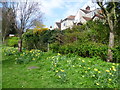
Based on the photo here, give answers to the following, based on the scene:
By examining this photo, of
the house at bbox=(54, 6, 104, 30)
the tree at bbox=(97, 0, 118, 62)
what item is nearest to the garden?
the tree at bbox=(97, 0, 118, 62)

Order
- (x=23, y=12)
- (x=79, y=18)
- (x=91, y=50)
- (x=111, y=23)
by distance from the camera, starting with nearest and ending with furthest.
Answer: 1. (x=111, y=23)
2. (x=91, y=50)
3. (x=23, y=12)
4. (x=79, y=18)

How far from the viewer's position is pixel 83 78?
3.38m

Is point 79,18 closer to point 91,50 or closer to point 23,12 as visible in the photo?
point 23,12

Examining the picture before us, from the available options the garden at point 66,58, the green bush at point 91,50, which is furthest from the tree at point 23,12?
the green bush at point 91,50

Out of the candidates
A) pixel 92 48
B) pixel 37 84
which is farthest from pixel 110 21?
pixel 37 84

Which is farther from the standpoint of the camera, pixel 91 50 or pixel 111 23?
pixel 91 50

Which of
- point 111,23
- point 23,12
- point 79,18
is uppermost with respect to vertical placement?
point 79,18

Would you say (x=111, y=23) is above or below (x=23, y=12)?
below

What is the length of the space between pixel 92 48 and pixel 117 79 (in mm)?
2860

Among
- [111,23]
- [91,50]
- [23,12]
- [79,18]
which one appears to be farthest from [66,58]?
[79,18]

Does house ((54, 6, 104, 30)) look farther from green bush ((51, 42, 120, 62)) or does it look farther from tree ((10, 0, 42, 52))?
green bush ((51, 42, 120, 62))

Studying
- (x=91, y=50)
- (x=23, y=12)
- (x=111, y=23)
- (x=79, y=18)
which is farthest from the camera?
(x=79, y=18)

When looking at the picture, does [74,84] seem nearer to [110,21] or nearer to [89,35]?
[110,21]

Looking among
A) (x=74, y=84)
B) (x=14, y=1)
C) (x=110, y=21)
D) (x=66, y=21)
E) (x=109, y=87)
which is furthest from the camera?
(x=66, y=21)
